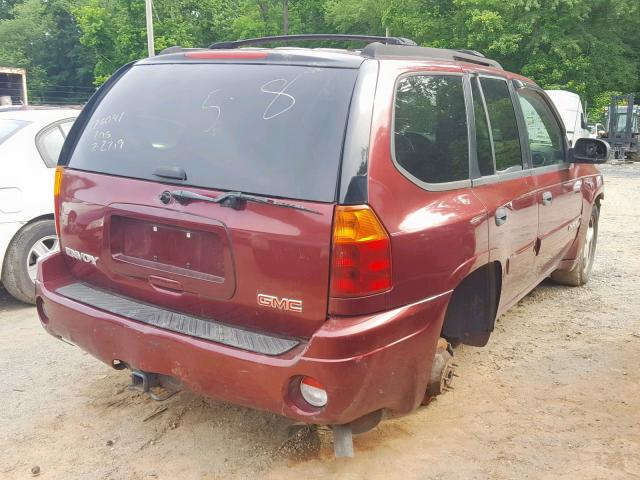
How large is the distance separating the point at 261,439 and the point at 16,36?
6199cm

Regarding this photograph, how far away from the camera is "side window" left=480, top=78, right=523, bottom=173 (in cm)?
346

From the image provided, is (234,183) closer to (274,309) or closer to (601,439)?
(274,309)

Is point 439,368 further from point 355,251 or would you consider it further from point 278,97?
point 278,97

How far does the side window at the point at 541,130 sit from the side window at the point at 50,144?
3958 mm

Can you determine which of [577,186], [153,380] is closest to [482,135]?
[577,186]

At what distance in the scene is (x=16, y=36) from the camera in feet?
182

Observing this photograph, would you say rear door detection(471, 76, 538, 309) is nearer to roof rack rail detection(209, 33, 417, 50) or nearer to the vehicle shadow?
roof rack rail detection(209, 33, 417, 50)

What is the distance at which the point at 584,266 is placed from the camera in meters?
5.79

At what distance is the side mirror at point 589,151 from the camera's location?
4.41 meters

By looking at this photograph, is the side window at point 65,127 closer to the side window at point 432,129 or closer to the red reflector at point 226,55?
the red reflector at point 226,55

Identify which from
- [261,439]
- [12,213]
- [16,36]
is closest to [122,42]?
[16,36]

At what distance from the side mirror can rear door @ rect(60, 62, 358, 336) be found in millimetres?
2589

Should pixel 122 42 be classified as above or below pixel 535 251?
above

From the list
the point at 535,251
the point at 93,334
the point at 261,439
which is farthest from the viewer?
the point at 535,251
